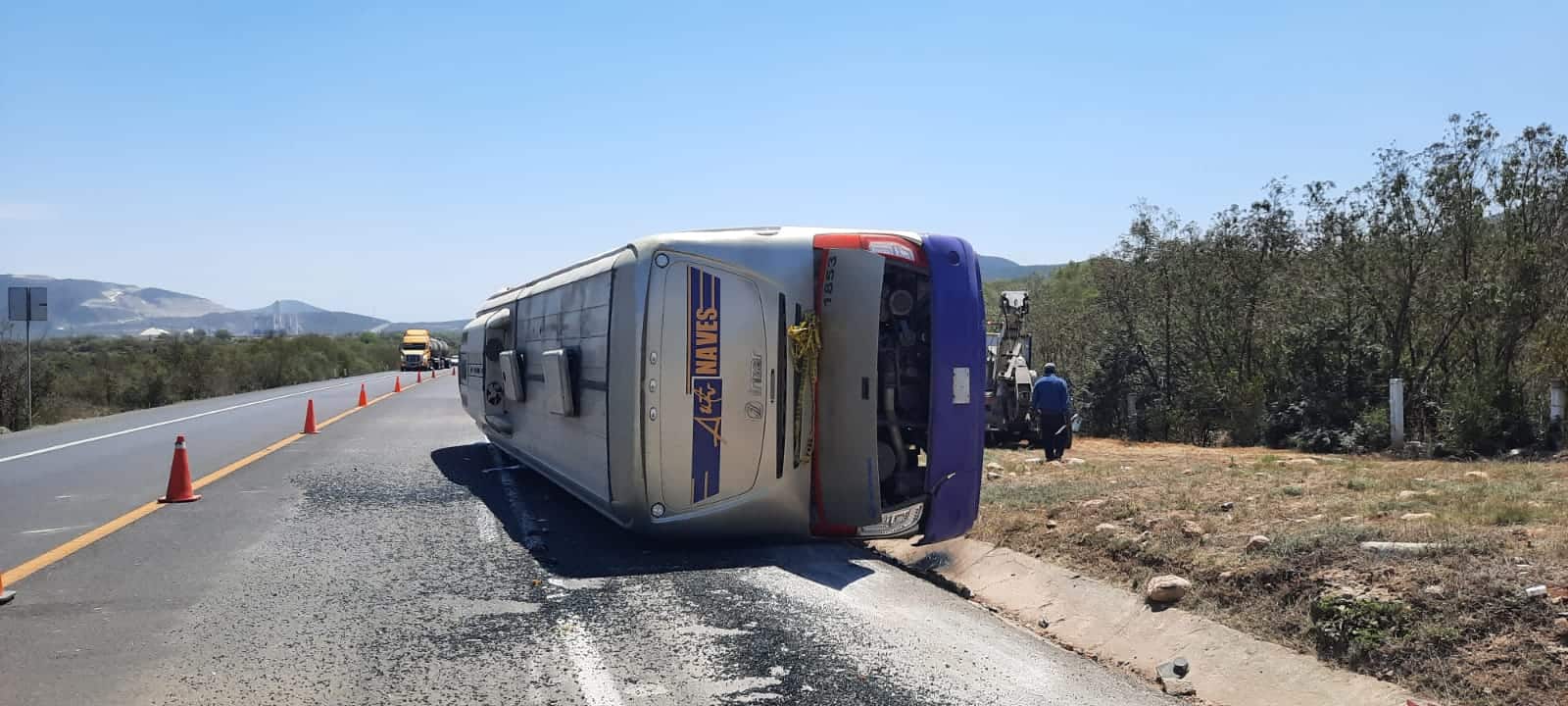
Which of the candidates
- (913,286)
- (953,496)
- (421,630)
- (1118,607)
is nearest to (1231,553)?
(1118,607)

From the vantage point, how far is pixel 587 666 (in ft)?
17.7

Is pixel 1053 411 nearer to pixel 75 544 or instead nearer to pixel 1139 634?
pixel 1139 634

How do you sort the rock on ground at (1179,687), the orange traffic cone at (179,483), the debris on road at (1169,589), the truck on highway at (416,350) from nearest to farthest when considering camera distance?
1. the rock on ground at (1179,687)
2. the debris on road at (1169,589)
3. the orange traffic cone at (179,483)
4. the truck on highway at (416,350)

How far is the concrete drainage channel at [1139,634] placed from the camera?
537cm

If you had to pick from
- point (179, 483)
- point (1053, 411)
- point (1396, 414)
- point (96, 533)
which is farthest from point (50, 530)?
point (1396, 414)

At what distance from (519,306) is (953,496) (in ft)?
20.1

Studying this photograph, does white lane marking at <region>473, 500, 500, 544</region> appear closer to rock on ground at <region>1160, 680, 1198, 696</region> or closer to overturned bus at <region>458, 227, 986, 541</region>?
overturned bus at <region>458, 227, 986, 541</region>

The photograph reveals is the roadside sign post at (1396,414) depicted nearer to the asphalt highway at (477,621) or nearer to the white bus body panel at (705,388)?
the asphalt highway at (477,621)

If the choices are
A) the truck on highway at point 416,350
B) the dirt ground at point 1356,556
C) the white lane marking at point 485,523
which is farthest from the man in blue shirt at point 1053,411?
the truck on highway at point 416,350

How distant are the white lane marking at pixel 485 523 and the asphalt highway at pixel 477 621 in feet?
0.17

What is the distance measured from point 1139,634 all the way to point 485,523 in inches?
226

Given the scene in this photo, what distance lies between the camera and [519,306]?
12312 millimetres

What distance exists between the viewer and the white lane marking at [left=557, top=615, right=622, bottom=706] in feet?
16.2

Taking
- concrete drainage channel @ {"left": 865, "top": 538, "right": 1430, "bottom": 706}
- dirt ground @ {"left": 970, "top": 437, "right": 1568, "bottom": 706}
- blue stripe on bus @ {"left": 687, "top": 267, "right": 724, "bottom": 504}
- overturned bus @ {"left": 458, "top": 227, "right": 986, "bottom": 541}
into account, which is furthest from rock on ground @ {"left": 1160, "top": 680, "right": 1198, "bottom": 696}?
blue stripe on bus @ {"left": 687, "top": 267, "right": 724, "bottom": 504}
